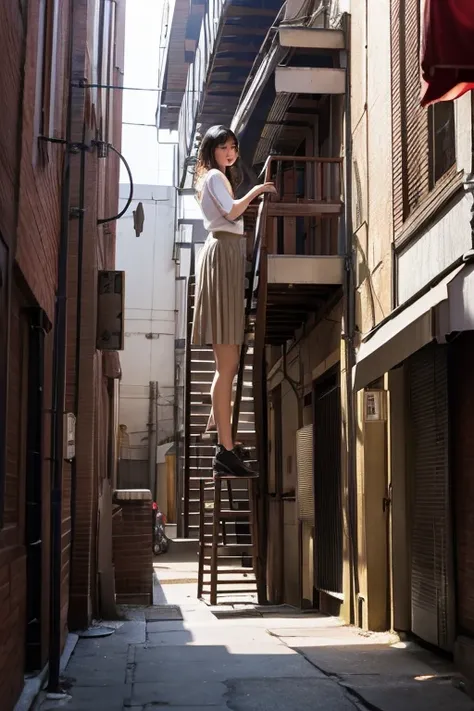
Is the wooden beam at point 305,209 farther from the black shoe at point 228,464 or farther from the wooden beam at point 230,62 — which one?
the wooden beam at point 230,62

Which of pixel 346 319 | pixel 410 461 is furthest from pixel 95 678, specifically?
pixel 346 319

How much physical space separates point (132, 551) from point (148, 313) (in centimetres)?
1710

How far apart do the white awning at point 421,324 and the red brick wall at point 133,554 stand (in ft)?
14.6

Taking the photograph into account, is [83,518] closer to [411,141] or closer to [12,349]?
[12,349]

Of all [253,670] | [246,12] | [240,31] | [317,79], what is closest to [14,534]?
[253,670]

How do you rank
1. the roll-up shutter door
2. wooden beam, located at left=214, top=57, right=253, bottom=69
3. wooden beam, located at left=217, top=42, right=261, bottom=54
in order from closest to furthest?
the roll-up shutter door
wooden beam, located at left=217, top=42, right=261, bottom=54
wooden beam, located at left=214, top=57, right=253, bottom=69

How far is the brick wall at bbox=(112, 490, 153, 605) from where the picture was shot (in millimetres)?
11289

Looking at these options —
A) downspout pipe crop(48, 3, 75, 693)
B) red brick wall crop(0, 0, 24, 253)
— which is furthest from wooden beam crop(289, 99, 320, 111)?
red brick wall crop(0, 0, 24, 253)

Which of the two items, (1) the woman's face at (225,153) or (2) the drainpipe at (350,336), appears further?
(2) the drainpipe at (350,336)

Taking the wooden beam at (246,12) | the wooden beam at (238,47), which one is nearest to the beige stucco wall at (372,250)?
the wooden beam at (246,12)

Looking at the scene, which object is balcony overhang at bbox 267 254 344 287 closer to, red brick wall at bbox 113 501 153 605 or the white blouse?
the white blouse

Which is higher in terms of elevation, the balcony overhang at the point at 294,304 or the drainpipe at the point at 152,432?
the balcony overhang at the point at 294,304

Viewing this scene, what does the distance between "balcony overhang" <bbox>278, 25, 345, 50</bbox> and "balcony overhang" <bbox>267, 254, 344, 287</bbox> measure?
2.38 metres

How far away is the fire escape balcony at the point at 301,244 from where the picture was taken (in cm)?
1060
